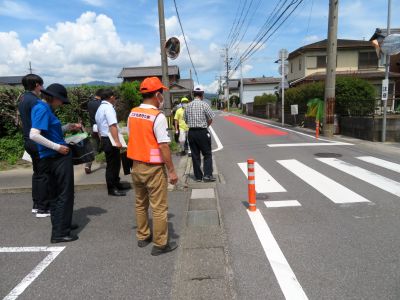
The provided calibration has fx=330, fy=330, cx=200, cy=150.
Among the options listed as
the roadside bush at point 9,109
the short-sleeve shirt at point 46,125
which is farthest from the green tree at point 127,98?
the short-sleeve shirt at point 46,125

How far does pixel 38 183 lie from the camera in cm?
465

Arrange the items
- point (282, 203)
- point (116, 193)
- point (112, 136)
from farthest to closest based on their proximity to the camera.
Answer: point (116, 193), point (112, 136), point (282, 203)

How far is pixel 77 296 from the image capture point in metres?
2.79

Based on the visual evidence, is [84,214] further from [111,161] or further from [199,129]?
[199,129]

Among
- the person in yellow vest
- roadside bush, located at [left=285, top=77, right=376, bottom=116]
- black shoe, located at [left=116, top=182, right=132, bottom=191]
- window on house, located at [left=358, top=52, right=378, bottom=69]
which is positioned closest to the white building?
window on house, located at [left=358, top=52, right=378, bottom=69]

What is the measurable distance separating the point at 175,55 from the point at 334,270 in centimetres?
795

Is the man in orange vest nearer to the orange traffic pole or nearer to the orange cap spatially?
the orange cap

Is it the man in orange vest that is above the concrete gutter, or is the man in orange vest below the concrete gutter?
above

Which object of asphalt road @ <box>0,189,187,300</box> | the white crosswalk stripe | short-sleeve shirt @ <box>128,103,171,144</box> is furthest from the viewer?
the white crosswalk stripe

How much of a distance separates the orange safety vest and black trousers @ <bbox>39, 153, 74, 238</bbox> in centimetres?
106

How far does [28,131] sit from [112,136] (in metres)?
1.28

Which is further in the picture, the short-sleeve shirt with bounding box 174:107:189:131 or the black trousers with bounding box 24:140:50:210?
the short-sleeve shirt with bounding box 174:107:189:131

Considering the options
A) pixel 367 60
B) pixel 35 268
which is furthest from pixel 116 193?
pixel 367 60

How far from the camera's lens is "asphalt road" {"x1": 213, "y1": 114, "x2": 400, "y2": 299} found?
2852 mm
